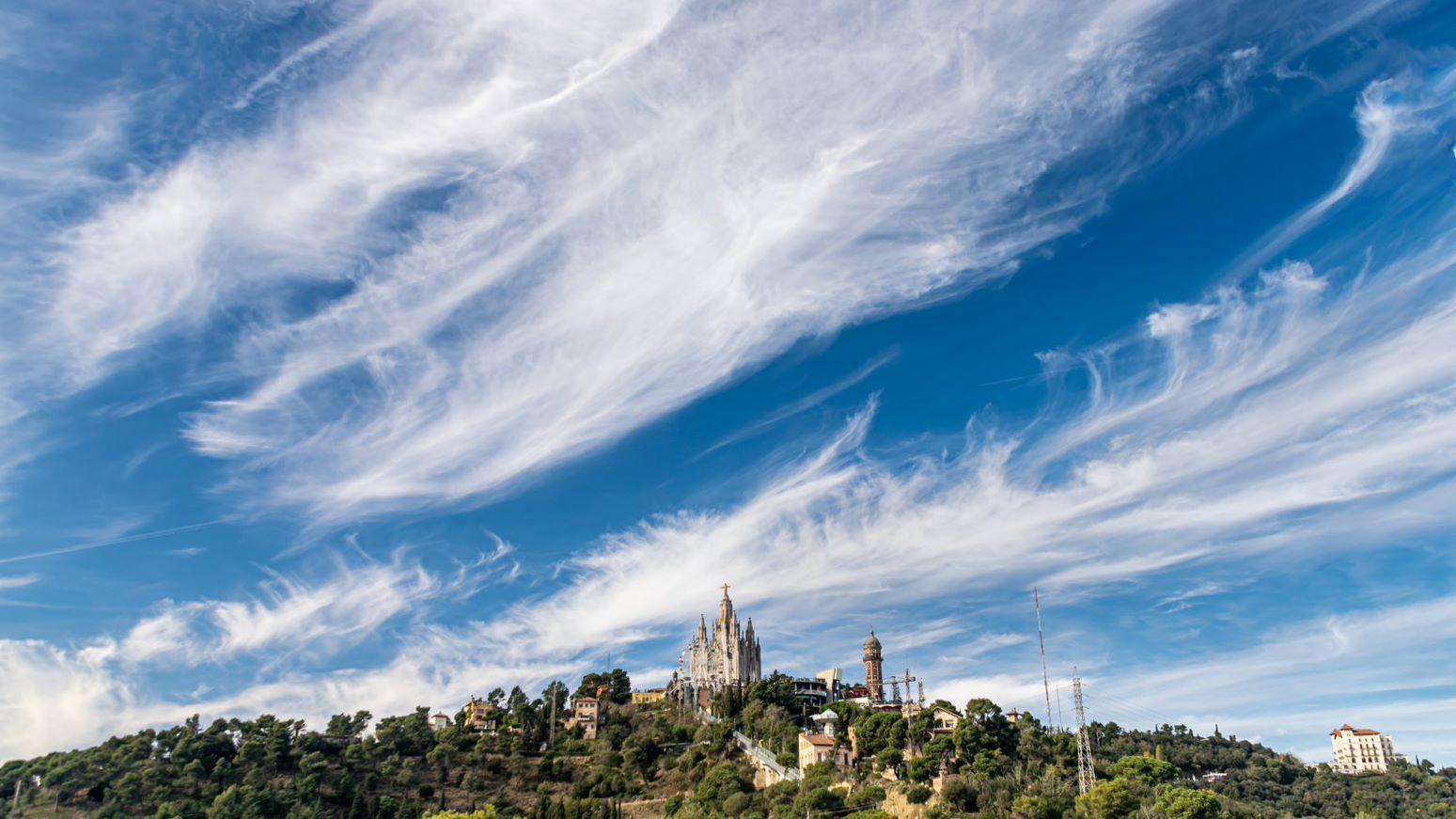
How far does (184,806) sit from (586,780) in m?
43.8

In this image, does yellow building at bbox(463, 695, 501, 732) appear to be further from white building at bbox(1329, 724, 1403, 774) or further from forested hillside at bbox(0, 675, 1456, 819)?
white building at bbox(1329, 724, 1403, 774)

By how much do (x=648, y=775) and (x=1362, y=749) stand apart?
507 feet

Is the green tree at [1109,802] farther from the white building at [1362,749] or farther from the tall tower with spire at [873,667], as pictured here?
the white building at [1362,749]

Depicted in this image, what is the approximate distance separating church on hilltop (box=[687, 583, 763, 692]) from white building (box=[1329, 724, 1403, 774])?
116m

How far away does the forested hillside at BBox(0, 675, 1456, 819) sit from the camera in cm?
8925

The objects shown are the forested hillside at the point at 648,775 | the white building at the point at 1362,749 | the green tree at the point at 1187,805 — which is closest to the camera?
the green tree at the point at 1187,805

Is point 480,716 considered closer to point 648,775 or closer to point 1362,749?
point 648,775

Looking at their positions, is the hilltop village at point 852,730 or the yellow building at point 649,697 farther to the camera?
the yellow building at point 649,697

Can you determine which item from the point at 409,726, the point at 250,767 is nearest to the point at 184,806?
the point at 250,767

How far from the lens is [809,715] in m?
143

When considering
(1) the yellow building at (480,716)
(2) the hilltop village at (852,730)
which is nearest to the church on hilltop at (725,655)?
(2) the hilltop village at (852,730)

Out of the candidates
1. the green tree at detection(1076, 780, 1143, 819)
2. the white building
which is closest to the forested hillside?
the green tree at detection(1076, 780, 1143, 819)

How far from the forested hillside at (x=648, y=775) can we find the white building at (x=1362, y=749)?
37.8 meters

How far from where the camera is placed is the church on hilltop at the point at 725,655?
167 metres
